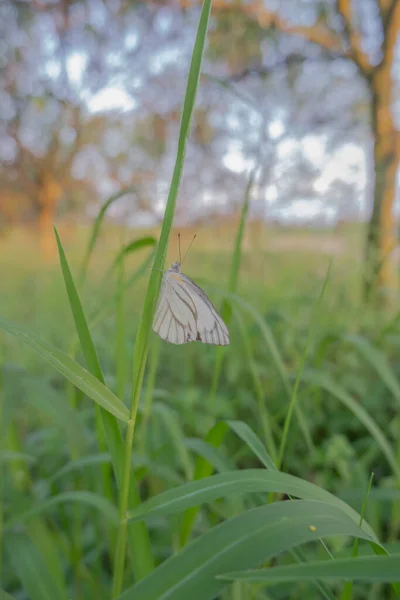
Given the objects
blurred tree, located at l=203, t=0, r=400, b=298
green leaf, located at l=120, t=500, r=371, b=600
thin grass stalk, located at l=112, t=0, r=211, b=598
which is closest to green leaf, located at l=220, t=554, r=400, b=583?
green leaf, located at l=120, t=500, r=371, b=600

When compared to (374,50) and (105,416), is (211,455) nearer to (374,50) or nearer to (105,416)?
(105,416)

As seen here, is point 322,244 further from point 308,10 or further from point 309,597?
point 309,597

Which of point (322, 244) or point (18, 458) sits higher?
point (322, 244)

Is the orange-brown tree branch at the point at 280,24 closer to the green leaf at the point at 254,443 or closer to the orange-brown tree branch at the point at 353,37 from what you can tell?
the orange-brown tree branch at the point at 353,37

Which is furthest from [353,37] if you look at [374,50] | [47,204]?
[47,204]

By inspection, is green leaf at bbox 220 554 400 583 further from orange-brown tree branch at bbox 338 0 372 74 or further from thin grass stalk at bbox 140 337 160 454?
orange-brown tree branch at bbox 338 0 372 74

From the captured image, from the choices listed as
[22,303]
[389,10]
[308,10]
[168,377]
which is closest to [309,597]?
[168,377]
